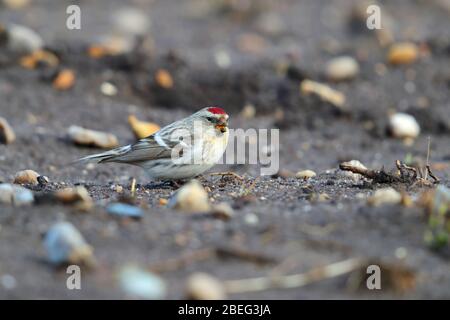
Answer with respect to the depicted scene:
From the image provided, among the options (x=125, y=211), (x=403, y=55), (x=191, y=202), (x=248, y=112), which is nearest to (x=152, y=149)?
(x=191, y=202)

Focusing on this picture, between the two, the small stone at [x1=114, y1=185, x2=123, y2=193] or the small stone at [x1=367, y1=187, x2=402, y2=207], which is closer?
the small stone at [x1=367, y1=187, x2=402, y2=207]

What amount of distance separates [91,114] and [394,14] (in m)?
7.30

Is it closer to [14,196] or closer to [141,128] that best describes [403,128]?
[141,128]

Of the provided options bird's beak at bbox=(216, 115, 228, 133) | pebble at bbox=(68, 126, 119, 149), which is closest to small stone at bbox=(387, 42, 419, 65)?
pebble at bbox=(68, 126, 119, 149)

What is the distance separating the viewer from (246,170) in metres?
8.52

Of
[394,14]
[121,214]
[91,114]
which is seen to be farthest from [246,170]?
[394,14]

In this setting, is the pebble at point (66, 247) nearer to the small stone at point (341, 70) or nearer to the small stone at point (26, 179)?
the small stone at point (26, 179)

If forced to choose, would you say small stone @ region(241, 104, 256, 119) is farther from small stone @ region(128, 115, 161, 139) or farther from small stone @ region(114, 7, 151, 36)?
small stone @ region(114, 7, 151, 36)

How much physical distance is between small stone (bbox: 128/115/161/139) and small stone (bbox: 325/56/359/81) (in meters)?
2.97

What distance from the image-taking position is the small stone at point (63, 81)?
10.4 m

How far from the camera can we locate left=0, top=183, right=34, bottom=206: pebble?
554cm

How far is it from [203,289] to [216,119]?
130 inches

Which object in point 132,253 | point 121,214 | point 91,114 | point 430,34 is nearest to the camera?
point 132,253

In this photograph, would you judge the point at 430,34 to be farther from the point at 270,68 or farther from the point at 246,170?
the point at 246,170
